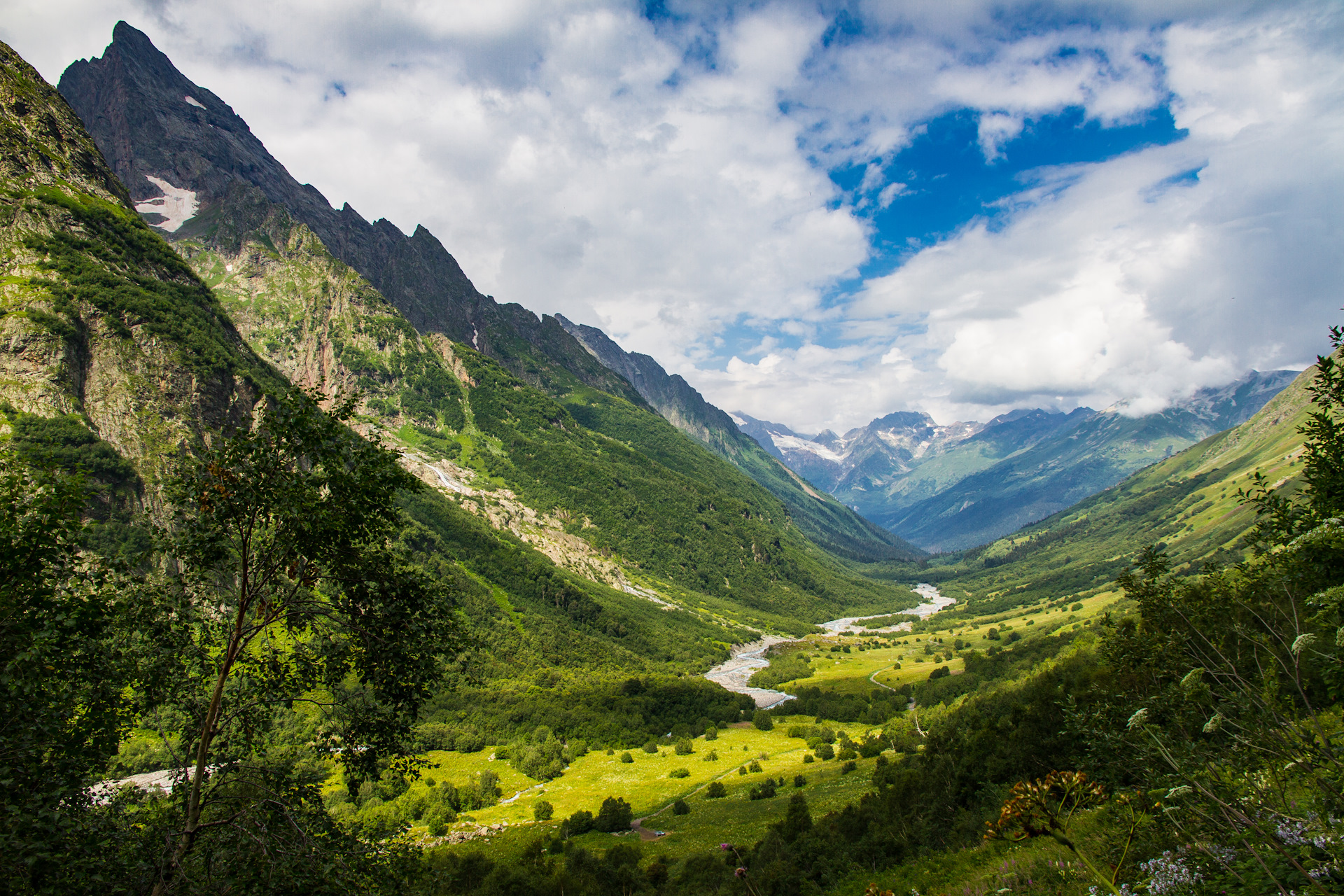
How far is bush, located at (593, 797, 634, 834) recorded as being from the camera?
6494cm

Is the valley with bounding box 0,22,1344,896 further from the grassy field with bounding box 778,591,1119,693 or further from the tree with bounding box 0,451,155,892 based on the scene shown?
the grassy field with bounding box 778,591,1119,693

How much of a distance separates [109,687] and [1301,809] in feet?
79.2

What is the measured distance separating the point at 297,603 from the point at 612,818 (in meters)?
62.9

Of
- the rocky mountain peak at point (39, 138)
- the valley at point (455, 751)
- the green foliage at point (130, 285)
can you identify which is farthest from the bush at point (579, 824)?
the rocky mountain peak at point (39, 138)

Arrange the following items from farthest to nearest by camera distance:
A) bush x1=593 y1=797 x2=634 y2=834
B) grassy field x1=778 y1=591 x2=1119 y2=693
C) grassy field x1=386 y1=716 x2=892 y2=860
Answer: grassy field x1=778 y1=591 x2=1119 y2=693 → bush x1=593 y1=797 x2=634 y2=834 → grassy field x1=386 y1=716 x2=892 y2=860

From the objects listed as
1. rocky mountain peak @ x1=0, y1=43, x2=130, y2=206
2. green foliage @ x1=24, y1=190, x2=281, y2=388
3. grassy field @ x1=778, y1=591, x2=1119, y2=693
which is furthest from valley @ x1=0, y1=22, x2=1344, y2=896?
rocky mountain peak @ x1=0, y1=43, x2=130, y2=206

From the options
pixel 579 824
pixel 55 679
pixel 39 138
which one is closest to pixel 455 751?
pixel 579 824

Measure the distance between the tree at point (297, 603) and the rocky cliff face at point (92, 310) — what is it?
4756 inches

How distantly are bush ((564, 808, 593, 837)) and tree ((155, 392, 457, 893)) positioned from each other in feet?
193

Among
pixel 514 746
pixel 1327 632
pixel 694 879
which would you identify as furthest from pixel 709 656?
pixel 1327 632

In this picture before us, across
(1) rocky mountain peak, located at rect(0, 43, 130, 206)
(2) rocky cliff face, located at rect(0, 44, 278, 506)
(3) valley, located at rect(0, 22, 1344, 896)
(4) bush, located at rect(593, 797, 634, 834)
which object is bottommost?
(4) bush, located at rect(593, 797, 634, 834)

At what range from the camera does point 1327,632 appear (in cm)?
1878

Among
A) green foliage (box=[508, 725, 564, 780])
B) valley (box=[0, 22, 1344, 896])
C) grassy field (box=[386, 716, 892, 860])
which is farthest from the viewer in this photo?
green foliage (box=[508, 725, 564, 780])

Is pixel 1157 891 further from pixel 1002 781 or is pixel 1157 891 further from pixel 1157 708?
pixel 1002 781
